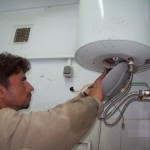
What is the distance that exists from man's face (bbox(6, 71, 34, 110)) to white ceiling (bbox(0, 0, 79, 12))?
0.86 metres

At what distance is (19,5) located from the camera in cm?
195

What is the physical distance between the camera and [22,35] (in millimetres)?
1895

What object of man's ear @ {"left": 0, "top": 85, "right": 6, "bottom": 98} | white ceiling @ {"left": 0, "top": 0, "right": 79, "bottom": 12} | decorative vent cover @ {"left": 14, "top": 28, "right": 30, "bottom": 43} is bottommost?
man's ear @ {"left": 0, "top": 85, "right": 6, "bottom": 98}

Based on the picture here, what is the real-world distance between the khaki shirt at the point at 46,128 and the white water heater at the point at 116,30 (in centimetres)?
25

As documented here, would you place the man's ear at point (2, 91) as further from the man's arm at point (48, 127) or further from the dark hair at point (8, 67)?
the man's arm at point (48, 127)

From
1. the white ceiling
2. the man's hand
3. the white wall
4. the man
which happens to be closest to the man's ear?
the man

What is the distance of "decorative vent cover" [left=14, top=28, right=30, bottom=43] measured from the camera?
74.1 inches

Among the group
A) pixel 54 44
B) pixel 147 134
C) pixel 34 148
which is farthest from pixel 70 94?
pixel 34 148

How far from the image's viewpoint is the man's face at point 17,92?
1124 millimetres

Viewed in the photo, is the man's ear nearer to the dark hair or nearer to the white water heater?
the dark hair

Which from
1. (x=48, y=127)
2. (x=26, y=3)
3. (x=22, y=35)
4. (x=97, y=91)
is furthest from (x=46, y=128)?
(x=26, y=3)

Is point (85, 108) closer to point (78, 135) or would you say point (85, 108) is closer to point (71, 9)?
point (78, 135)

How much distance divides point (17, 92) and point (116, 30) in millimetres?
512

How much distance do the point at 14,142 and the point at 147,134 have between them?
764mm
